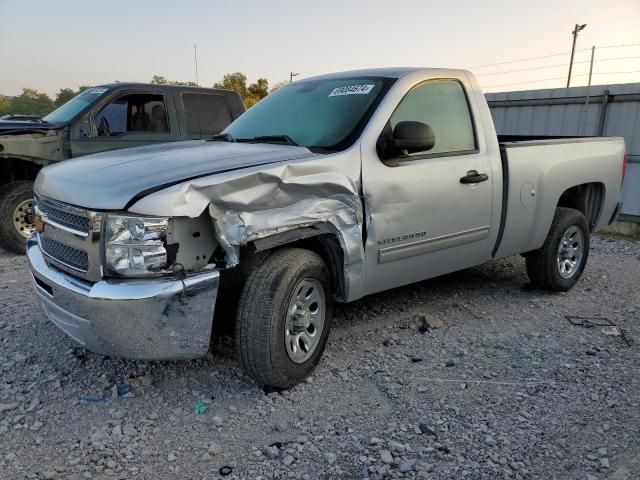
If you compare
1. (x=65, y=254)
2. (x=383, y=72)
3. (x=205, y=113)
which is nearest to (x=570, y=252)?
(x=383, y=72)

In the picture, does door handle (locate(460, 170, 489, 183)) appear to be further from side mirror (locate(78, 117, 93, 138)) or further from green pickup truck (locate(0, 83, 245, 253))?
side mirror (locate(78, 117, 93, 138))

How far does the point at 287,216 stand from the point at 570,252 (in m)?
3.45

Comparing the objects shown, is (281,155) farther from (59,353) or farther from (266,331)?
(59,353)

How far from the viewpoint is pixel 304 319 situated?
3.18m

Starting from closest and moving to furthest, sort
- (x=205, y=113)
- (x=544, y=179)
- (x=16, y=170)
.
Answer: (x=544, y=179), (x=16, y=170), (x=205, y=113)

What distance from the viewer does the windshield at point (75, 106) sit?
6600mm

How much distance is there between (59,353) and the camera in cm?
355

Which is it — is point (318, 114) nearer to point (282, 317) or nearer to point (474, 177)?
point (474, 177)

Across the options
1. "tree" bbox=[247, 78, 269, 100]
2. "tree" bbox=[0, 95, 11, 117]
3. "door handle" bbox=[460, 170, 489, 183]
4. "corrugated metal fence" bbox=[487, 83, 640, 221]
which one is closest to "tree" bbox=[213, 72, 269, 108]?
"tree" bbox=[247, 78, 269, 100]

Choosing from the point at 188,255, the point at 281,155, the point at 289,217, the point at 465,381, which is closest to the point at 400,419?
the point at 465,381

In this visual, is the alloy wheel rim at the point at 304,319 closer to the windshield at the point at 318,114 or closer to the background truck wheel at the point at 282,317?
the background truck wheel at the point at 282,317

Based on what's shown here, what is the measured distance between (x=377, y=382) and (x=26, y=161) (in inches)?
217

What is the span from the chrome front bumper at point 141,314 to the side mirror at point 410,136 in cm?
146

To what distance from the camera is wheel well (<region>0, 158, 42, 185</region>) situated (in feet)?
21.7
